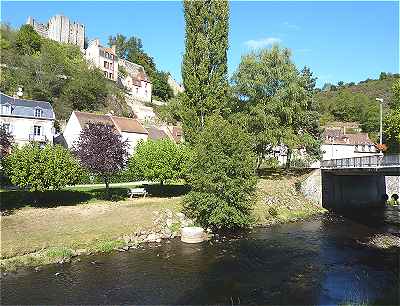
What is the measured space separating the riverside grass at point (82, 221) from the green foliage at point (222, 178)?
172 inches

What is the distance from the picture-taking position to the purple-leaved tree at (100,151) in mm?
37062

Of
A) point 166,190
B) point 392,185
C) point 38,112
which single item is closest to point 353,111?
point 392,185

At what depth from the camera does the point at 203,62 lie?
148 ft

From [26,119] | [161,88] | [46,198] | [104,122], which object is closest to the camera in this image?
[46,198]

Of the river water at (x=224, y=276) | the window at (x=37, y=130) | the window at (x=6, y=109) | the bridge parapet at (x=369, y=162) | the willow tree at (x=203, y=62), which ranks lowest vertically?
the river water at (x=224, y=276)

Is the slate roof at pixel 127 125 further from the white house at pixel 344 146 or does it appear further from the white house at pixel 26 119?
the white house at pixel 344 146

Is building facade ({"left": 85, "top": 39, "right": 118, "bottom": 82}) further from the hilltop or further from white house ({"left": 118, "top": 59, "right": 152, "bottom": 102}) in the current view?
the hilltop

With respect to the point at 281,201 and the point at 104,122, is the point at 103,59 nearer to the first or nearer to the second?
the point at 104,122

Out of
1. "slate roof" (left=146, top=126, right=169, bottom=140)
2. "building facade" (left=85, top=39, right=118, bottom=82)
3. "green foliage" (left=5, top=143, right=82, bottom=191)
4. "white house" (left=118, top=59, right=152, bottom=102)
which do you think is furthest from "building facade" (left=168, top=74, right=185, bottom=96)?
"green foliage" (left=5, top=143, right=82, bottom=191)

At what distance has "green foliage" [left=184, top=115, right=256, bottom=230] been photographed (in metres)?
32.4

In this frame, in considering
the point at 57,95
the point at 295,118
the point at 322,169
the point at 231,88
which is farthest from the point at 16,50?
the point at 322,169

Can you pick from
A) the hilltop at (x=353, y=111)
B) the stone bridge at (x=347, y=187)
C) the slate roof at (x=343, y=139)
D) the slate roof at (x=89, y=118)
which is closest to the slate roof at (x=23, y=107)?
the slate roof at (x=89, y=118)

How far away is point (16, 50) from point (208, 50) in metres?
61.6

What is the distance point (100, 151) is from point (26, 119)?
22.5m
